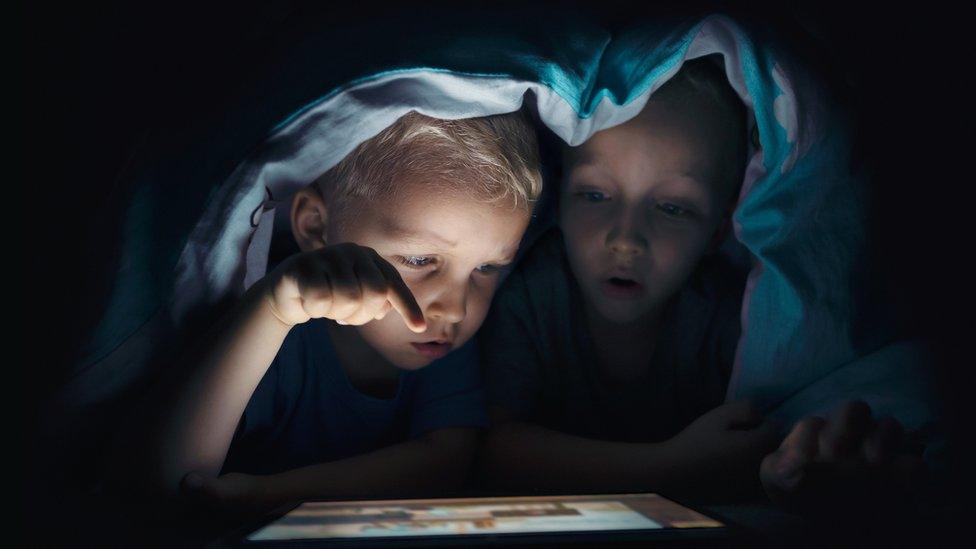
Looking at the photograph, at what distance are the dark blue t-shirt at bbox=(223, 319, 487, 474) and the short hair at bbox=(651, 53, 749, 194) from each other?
1.16 ft

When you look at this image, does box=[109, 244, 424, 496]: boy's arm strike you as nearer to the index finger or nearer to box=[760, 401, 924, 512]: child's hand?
the index finger

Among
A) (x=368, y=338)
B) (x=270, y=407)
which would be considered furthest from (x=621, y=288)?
(x=270, y=407)

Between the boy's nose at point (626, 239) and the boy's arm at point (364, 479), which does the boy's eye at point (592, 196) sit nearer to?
the boy's nose at point (626, 239)

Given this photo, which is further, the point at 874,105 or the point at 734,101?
the point at 734,101

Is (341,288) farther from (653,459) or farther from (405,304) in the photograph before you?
(653,459)

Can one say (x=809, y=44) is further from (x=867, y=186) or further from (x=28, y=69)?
(x=28, y=69)

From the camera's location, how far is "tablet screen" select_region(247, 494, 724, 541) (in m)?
0.51

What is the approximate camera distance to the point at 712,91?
0.81 m

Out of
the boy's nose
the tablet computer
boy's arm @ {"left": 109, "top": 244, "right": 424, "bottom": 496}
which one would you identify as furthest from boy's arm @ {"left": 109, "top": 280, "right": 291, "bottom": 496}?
the boy's nose

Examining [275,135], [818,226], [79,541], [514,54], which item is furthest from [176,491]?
[818,226]

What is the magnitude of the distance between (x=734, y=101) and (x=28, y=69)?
0.64 metres

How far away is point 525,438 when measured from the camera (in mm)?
846

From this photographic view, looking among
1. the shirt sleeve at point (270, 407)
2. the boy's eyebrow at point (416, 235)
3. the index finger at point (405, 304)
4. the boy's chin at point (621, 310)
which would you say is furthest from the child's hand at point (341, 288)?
the boy's chin at point (621, 310)

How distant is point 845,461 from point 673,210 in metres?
0.31
